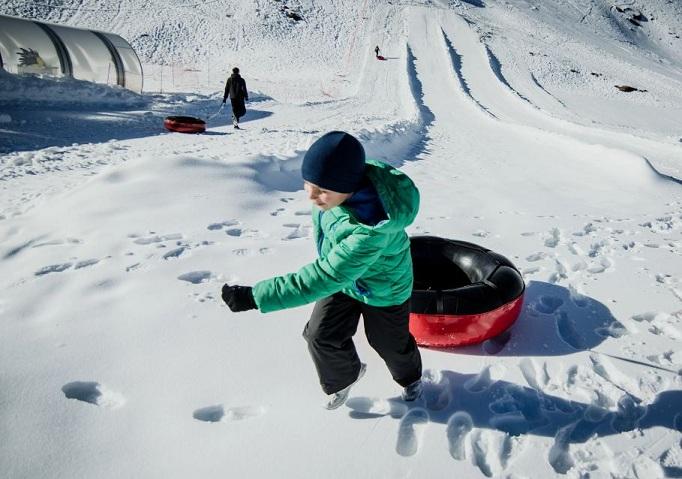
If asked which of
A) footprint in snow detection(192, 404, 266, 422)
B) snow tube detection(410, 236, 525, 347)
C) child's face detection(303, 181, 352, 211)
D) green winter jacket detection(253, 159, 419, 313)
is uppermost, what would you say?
child's face detection(303, 181, 352, 211)

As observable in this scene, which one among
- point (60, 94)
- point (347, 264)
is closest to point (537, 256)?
point (347, 264)

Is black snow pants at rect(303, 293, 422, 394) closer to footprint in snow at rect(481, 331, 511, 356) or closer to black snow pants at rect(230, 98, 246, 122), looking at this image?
footprint in snow at rect(481, 331, 511, 356)

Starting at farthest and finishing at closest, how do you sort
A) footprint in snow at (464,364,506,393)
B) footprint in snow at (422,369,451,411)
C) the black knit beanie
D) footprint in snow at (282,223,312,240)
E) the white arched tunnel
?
the white arched tunnel < footprint in snow at (282,223,312,240) < footprint in snow at (464,364,506,393) < footprint in snow at (422,369,451,411) < the black knit beanie

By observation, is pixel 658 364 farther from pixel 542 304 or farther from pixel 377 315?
pixel 377 315

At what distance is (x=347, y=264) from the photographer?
1705 mm

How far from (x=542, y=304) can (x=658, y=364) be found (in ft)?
2.76

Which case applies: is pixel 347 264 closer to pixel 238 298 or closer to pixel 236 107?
pixel 238 298

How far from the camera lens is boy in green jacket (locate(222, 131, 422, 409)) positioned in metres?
1.70

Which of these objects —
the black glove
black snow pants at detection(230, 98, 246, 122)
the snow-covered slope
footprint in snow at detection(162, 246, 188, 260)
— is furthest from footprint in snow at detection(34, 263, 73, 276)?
black snow pants at detection(230, 98, 246, 122)

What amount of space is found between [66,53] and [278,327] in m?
15.1

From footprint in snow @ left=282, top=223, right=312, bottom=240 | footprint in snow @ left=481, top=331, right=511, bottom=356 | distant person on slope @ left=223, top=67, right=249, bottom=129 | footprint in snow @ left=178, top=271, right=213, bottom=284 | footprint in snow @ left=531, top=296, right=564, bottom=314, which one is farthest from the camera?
distant person on slope @ left=223, top=67, right=249, bottom=129

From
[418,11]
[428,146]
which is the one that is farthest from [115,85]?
[418,11]

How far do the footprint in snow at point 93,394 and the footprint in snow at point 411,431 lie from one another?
1368 millimetres

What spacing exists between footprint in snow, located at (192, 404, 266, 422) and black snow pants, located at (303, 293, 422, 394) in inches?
15.0
